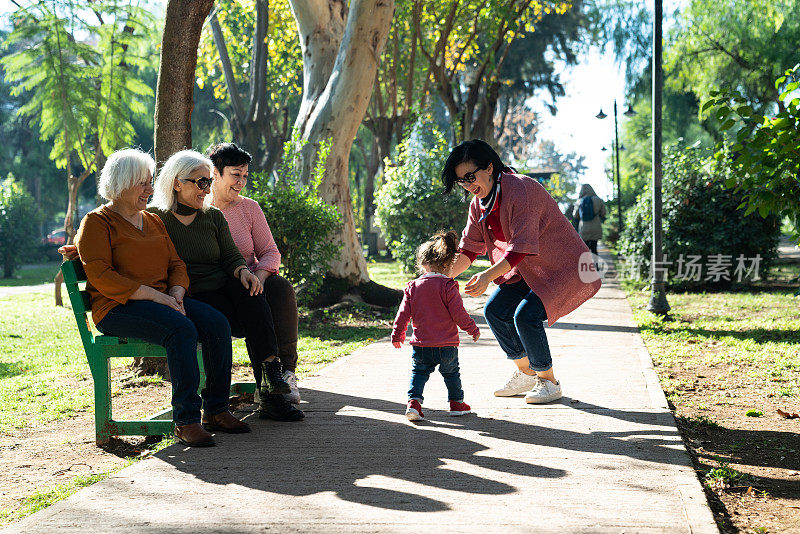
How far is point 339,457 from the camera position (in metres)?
4.54

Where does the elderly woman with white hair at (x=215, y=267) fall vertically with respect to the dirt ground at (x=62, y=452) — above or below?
above

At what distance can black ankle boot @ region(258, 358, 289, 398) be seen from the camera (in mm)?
5410

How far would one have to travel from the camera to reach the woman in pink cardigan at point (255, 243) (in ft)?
19.0

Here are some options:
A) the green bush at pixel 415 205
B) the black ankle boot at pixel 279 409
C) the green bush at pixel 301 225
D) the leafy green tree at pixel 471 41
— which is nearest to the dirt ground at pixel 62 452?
the black ankle boot at pixel 279 409

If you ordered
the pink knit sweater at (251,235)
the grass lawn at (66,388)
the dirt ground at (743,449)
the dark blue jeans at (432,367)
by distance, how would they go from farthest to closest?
1. the pink knit sweater at (251,235)
2. the dark blue jeans at (432,367)
3. the grass lawn at (66,388)
4. the dirt ground at (743,449)

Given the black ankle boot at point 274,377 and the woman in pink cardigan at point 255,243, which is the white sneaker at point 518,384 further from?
the black ankle boot at point 274,377

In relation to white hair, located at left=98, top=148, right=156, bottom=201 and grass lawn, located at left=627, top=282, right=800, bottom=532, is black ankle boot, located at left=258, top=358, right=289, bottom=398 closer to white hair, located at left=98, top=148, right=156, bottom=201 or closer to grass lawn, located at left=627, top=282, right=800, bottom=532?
white hair, located at left=98, top=148, right=156, bottom=201

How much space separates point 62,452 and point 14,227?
28.3 meters

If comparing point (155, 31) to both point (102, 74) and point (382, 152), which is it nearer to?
point (102, 74)

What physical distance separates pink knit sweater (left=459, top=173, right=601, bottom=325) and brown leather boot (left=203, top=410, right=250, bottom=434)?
6.50ft

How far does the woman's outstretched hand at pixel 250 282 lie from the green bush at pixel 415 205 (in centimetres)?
1310

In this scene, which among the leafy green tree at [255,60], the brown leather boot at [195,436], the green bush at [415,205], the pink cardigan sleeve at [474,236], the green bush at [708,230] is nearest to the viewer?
the brown leather boot at [195,436]

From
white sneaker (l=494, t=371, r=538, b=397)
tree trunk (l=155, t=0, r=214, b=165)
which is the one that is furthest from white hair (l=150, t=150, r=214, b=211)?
white sneaker (l=494, t=371, r=538, b=397)

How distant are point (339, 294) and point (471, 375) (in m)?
5.69
